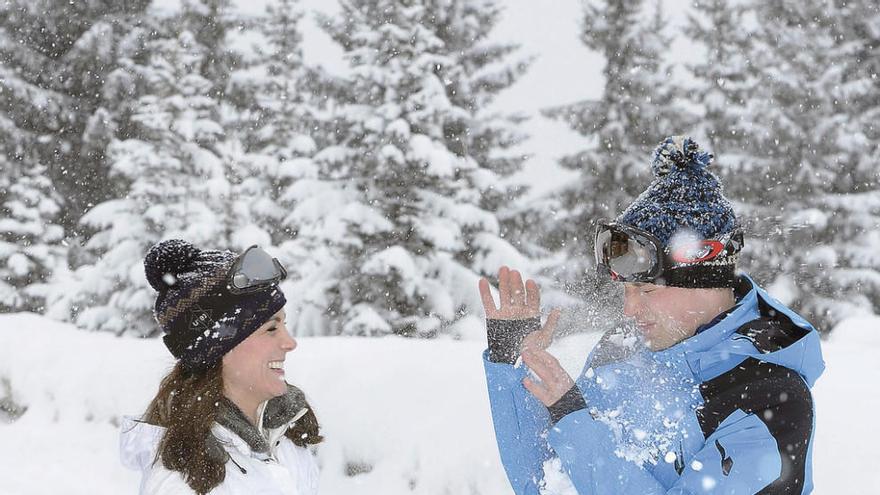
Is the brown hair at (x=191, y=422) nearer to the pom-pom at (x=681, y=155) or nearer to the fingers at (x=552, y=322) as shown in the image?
the fingers at (x=552, y=322)

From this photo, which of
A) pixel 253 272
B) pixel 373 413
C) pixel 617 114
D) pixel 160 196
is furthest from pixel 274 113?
pixel 253 272

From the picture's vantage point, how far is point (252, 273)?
2525 mm

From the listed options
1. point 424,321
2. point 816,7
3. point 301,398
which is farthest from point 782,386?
point 816,7

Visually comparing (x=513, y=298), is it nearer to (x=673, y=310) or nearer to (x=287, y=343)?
(x=673, y=310)

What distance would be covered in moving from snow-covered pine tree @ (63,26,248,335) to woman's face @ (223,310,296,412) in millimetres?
12837

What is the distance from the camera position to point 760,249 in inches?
646

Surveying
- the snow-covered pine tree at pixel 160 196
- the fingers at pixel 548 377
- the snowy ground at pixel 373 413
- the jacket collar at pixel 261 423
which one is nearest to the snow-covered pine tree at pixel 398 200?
the snow-covered pine tree at pixel 160 196

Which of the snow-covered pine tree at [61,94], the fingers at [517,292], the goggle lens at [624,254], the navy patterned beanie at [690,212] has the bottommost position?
the snow-covered pine tree at [61,94]

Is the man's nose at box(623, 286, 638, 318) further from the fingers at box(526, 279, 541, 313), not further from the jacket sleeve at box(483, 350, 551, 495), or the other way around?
the jacket sleeve at box(483, 350, 551, 495)

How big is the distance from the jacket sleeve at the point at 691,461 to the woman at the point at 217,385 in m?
1.01

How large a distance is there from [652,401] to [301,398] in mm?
1287

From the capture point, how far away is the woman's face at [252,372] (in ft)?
8.28

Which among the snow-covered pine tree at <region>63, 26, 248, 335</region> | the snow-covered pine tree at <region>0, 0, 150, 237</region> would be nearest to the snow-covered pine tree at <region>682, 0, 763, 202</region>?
the snow-covered pine tree at <region>63, 26, 248, 335</region>

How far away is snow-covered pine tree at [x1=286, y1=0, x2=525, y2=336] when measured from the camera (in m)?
13.5
